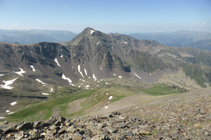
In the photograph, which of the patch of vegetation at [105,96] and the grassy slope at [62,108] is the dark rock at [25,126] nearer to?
the grassy slope at [62,108]

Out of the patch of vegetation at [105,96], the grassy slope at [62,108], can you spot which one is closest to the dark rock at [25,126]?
the grassy slope at [62,108]

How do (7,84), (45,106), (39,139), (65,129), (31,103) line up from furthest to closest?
(7,84) → (31,103) → (45,106) → (65,129) → (39,139)

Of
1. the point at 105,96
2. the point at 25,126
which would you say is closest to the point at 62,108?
the point at 105,96

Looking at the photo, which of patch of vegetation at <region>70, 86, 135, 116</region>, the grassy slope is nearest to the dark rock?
the grassy slope

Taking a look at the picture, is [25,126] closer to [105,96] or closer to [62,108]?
[105,96]

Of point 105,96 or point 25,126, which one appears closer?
point 25,126

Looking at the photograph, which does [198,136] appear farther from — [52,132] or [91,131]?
[52,132]

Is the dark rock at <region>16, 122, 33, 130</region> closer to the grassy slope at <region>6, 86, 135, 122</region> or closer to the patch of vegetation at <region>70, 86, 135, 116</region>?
the grassy slope at <region>6, 86, 135, 122</region>

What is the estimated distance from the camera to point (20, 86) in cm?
17875

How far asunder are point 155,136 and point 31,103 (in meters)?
172

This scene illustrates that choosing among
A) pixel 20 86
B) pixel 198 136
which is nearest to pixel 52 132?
pixel 198 136

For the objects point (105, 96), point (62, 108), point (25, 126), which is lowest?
point (62, 108)

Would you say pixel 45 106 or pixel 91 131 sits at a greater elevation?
pixel 91 131

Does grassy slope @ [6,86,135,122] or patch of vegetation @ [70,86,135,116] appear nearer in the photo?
patch of vegetation @ [70,86,135,116]
